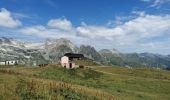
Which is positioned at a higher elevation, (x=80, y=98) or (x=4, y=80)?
(x=4, y=80)

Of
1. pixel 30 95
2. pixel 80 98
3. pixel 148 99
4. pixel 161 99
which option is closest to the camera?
pixel 30 95

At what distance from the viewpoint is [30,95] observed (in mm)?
22125

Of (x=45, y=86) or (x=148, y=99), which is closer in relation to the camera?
(x=45, y=86)

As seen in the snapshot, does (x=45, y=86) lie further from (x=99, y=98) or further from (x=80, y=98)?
(x=99, y=98)

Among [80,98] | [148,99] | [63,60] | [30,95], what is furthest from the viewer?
[63,60]

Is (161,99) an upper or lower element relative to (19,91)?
lower

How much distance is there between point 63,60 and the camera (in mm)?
156875

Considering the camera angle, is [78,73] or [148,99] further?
[78,73]

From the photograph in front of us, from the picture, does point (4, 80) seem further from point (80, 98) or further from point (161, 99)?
point (161, 99)

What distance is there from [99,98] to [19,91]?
27.5ft

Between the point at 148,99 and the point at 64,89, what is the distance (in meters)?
19.2

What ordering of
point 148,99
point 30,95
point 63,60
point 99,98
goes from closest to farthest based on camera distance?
point 30,95 < point 99,98 < point 148,99 < point 63,60

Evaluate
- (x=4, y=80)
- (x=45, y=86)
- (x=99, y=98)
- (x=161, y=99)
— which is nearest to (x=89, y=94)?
(x=99, y=98)

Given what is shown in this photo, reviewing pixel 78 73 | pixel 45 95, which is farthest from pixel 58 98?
pixel 78 73
